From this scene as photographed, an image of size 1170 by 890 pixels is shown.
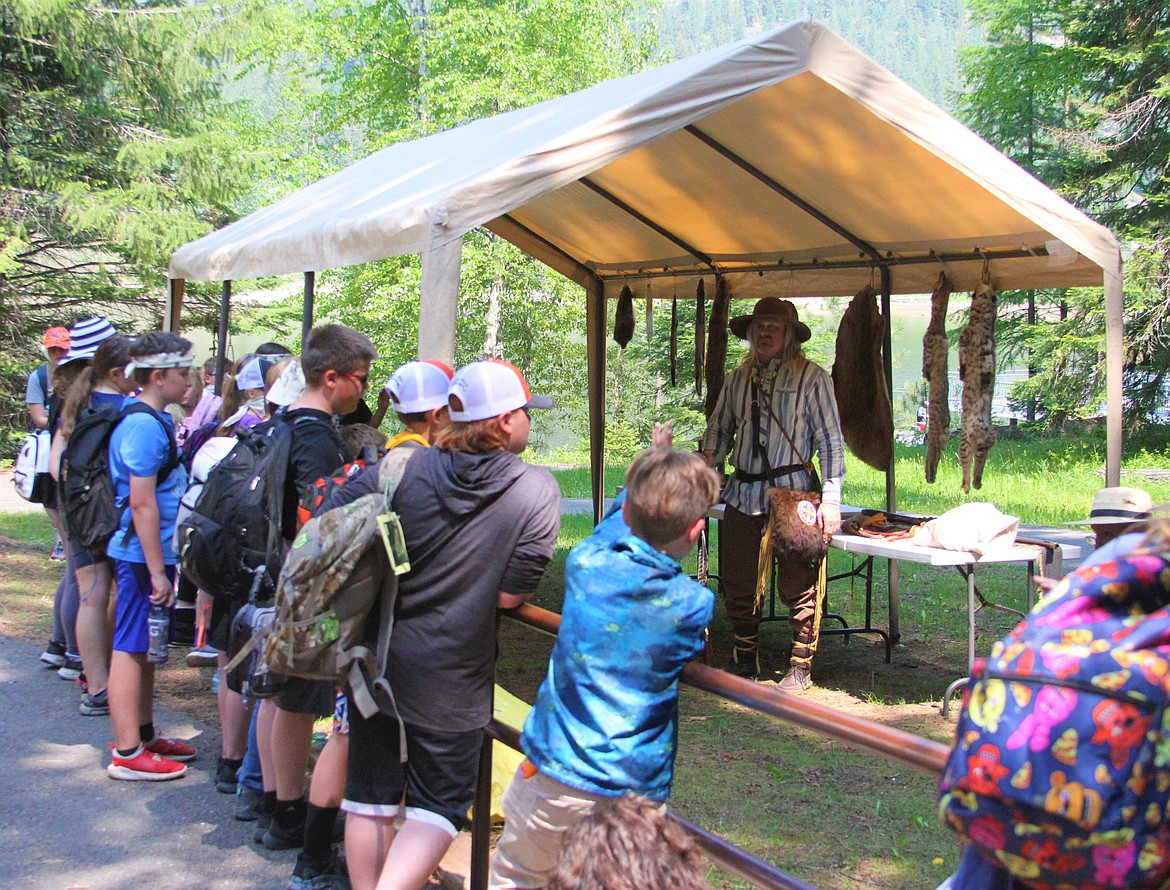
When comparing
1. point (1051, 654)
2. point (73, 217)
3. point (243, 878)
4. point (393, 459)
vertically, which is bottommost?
point (243, 878)

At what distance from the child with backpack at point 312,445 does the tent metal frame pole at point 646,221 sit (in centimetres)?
372

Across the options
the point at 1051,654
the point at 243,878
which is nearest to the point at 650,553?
the point at 1051,654

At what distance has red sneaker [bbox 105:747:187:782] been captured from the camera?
14.6 feet

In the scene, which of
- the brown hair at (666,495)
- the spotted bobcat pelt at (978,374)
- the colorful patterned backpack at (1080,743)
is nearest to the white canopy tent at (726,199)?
the spotted bobcat pelt at (978,374)

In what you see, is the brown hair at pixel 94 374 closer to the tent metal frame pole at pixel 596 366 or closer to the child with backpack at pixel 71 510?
the child with backpack at pixel 71 510

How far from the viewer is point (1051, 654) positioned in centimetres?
137

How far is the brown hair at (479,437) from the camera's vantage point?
109 inches

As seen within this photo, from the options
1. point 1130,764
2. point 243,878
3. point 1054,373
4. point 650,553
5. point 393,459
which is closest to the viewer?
point 1130,764

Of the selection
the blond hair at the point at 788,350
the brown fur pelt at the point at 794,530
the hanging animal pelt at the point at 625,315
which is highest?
the hanging animal pelt at the point at 625,315

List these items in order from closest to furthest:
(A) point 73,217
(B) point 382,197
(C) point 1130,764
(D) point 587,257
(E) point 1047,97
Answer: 1. (C) point 1130,764
2. (B) point 382,197
3. (D) point 587,257
4. (A) point 73,217
5. (E) point 1047,97

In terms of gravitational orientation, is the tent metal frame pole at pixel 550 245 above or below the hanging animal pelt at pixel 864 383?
above

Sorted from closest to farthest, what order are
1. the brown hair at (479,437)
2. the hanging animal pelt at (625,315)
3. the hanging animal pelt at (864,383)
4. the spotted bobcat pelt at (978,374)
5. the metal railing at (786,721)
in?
the metal railing at (786,721), the brown hair at (479,437), the spotted bobcat pelt at (978,374), the hanging animal pelt at (864,383), the hanging animal pelt at (625,315)

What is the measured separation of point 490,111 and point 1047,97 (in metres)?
14.1

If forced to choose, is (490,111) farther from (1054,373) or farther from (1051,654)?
(1051,654)
